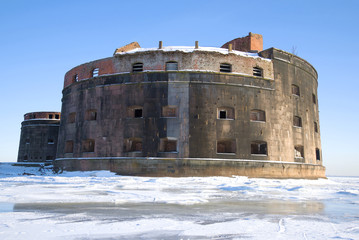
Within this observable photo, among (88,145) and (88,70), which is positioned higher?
(88,70)

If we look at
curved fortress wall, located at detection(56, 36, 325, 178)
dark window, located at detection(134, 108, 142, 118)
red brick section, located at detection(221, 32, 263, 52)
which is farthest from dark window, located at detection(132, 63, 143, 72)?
red brick section, located at detection(221, 32, 263, 52)

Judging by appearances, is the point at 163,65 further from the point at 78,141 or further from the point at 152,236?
the point at 152,236

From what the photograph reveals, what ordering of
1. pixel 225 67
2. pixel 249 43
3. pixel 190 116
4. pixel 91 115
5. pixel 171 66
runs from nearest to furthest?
pixel 190 116 → pixel 171 66 → pixel 225 67 → pixel 91 115 → pixel 249 43

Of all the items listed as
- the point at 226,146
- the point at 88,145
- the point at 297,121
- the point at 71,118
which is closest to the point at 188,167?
the point at 226,146

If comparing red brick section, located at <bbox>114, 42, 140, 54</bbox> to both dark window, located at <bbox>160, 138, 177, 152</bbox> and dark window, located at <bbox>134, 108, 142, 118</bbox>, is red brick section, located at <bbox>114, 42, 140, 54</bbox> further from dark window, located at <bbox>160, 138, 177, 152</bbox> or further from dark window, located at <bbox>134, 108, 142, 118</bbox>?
dark window, located at <bbox>160, 138, 177, 152</bbox>

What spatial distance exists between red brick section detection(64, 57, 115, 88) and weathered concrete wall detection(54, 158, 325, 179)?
19.4 ft

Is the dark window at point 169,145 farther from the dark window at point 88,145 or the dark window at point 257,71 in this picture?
the dark window at point 257,71

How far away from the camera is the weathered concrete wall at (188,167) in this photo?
1783cm

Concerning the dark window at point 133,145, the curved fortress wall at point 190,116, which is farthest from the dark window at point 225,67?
the dark window at point 133,145

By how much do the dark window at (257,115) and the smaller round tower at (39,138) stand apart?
2200 centimetres

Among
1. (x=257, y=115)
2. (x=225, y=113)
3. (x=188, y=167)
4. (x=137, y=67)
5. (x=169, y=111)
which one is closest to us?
(x=188, y=167)

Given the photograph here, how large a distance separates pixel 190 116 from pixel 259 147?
5.23 m

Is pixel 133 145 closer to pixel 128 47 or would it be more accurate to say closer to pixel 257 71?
pixel 128 47

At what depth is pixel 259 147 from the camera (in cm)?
2030
